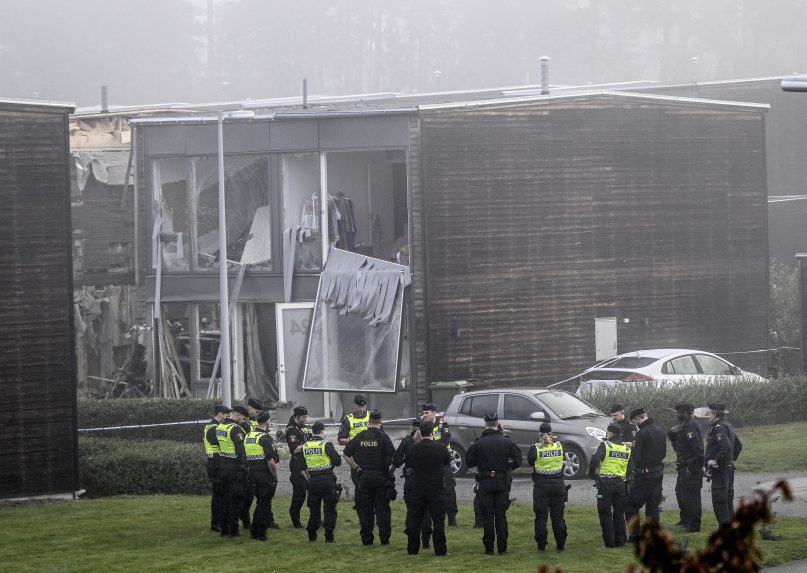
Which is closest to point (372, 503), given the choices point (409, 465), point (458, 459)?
point (409, 465)

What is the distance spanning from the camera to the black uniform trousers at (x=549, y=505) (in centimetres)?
1498

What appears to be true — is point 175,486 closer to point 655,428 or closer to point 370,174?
point 655,428

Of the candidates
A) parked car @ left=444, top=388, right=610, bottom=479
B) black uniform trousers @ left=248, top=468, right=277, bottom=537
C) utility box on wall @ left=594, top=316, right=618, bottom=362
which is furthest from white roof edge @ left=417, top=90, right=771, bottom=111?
black uniform trousers @ left=248, top=468, right=277, bottom=537

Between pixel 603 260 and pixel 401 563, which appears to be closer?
pixel 401 563

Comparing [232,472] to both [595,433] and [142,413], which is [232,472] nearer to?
[595,433]

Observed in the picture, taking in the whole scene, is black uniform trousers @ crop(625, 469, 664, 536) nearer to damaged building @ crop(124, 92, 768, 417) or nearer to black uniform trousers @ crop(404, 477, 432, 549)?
black uniform trousers @ crop(404, 477, 432, 549)

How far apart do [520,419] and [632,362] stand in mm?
5814

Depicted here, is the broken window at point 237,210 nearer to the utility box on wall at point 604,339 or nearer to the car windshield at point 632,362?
the utility box on wall at point 604,339

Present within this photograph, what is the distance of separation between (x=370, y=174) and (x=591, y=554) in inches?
757

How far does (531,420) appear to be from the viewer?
21.4 meters

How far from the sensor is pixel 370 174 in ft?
107

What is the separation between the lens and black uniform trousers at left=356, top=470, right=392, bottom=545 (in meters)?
15.8

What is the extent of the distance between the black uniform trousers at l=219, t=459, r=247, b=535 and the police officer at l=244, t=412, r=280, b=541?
0.15 metres

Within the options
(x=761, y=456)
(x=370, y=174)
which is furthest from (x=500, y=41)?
(x=761, y=456)
